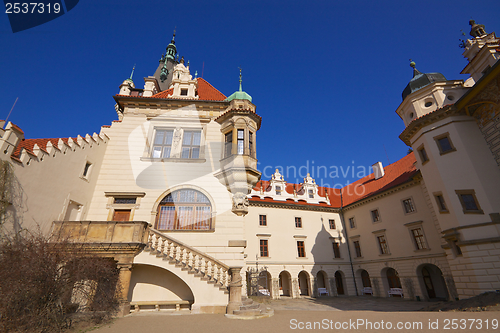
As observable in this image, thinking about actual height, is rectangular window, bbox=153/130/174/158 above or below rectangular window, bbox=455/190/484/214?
above

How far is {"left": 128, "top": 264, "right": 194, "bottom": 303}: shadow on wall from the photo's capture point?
10992 millimetres

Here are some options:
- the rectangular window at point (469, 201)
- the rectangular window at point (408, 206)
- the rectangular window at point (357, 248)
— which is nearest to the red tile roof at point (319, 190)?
the rectangular window at point (357, 248)

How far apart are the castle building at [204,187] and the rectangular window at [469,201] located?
0.06 m

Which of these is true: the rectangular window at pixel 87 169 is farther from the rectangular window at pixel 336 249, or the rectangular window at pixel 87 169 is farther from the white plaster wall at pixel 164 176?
the rectangular window at pixel 336 249

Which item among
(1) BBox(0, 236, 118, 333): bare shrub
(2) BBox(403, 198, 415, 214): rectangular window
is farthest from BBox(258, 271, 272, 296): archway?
(1) BBox(0, 236, 118, 333): bare shrub

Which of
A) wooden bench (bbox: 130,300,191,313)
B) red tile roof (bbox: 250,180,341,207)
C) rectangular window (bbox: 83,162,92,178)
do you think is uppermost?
red tile roof (bbox: 250,180,341,207)

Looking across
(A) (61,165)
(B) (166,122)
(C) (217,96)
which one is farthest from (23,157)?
(C) (217,96)

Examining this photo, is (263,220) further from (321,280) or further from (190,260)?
(190,260)

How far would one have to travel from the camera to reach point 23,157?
9102mm

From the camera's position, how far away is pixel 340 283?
104ft

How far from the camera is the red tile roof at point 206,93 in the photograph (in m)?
17.1

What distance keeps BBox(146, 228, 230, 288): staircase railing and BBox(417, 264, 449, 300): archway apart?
2365 centimetres

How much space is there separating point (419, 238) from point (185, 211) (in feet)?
80.6

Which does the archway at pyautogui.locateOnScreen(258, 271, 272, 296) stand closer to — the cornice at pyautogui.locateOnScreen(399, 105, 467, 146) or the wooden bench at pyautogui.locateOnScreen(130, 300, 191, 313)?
the wooden bench at pyautogui.locateOnScreen(130, 300, 191, 313)
